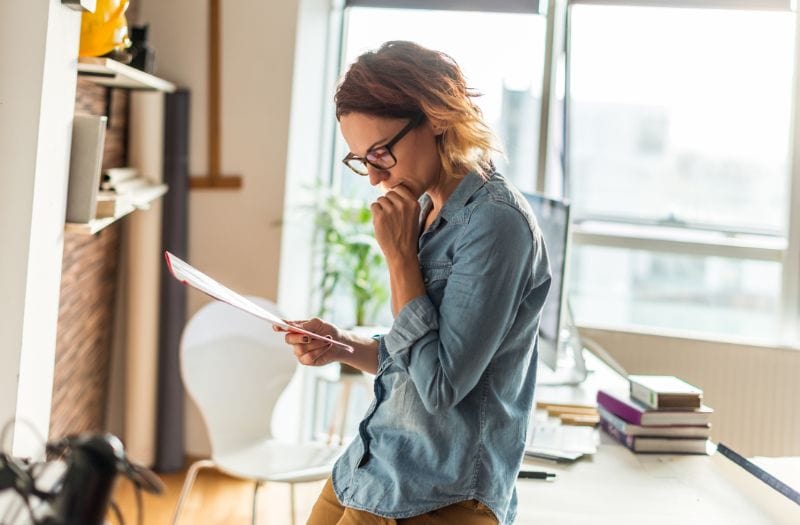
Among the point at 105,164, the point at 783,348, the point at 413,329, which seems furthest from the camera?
the point at 783,348

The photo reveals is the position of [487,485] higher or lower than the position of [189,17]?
lower

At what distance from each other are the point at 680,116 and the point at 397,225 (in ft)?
9.75

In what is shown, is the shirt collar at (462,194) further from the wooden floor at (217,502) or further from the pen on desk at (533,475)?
the wooden floor at (217,502)

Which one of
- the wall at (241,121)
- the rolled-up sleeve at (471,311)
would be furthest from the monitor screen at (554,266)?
the wall at (241,121)

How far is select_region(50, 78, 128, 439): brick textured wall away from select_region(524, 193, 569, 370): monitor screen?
150cm

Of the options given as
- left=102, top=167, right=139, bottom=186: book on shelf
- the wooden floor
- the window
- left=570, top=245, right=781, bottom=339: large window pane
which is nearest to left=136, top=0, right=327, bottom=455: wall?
left=102, top=167, right=139, bottom=186: book on shelf

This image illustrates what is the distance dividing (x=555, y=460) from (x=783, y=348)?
1.89 metres

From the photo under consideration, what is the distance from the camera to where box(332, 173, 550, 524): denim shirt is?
1214mm

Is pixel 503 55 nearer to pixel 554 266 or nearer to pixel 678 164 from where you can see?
pixel 678 164

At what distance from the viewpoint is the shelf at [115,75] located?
2273 millimetres

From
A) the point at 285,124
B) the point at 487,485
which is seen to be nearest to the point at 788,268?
the point at 285,124

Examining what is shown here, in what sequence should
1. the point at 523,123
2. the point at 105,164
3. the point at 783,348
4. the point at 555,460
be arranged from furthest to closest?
the point at 523,123 < the point at 783,348 < the point at 105,164 < the point at 555,460

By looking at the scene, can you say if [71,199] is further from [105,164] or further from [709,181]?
[709,181]

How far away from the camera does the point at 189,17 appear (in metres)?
3.72
